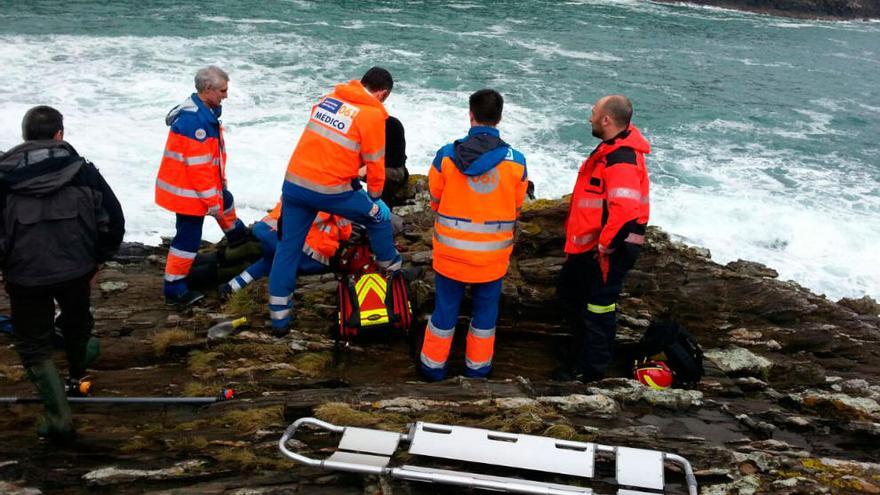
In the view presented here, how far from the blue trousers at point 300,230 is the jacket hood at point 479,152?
1.06m

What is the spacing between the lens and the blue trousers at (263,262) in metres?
6.63

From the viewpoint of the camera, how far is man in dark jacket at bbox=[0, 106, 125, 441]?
4.18m

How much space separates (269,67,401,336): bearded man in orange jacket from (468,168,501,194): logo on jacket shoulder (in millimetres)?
884

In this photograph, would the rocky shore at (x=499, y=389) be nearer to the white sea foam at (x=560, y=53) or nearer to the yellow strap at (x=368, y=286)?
the yellow strap at (x=368, y=286)

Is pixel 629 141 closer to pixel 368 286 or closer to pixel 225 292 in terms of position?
pixel 368 286

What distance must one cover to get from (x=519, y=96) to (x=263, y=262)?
16.8 metres

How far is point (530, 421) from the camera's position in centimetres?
430

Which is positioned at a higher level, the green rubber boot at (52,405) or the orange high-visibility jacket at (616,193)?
the orange high-visibility jacket at (616,193)

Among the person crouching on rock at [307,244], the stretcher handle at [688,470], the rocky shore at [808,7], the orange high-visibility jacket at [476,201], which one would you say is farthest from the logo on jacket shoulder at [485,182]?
the rocky shore at [808,7]

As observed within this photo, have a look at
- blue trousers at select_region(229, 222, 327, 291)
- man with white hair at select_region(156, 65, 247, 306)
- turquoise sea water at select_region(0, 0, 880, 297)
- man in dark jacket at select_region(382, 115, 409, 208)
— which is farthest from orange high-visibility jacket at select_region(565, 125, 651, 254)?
turquoise sea water at select_region(0, 0, 880, 297)

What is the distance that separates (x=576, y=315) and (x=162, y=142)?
523 inches

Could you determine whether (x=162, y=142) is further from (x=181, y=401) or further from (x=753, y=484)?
(x=753, y=484)

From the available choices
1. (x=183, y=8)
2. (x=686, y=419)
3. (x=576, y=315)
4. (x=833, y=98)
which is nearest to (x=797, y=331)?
(x=576, y=315)

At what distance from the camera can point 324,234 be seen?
6.70 m
